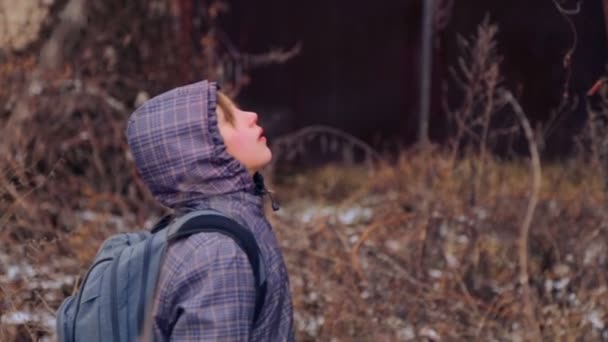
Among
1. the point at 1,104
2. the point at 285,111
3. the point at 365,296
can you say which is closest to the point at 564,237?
the point at 365,296

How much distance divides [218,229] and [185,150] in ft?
0.65

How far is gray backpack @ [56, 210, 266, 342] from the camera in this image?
2250 mm

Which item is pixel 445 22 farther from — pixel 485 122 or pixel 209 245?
pixel 209 245

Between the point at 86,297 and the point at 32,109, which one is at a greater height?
the point at 86,297

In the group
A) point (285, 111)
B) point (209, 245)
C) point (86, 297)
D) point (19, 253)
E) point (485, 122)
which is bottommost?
point (285, 111)

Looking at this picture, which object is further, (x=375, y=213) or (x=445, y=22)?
(x=375, y=213)

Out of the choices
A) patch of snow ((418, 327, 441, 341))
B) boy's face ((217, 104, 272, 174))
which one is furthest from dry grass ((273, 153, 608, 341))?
boy's face ((217, 104, 272, 174))

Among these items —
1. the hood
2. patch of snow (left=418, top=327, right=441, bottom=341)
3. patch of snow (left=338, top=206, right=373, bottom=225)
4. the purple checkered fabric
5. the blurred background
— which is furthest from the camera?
patch of snow (left=338, top=206, right=373, bottom=225)

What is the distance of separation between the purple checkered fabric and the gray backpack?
0.03 m

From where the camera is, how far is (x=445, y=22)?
5.22 m

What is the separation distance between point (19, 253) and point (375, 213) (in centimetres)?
235

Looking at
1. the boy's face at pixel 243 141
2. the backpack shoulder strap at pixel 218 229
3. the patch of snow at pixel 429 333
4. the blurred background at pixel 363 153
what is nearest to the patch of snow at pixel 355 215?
the blurred background at pixel 363 153

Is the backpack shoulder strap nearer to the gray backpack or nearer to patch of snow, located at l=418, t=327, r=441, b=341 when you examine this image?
the gray backpack

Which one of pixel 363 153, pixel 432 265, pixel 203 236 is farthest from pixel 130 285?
pixel 363 153
